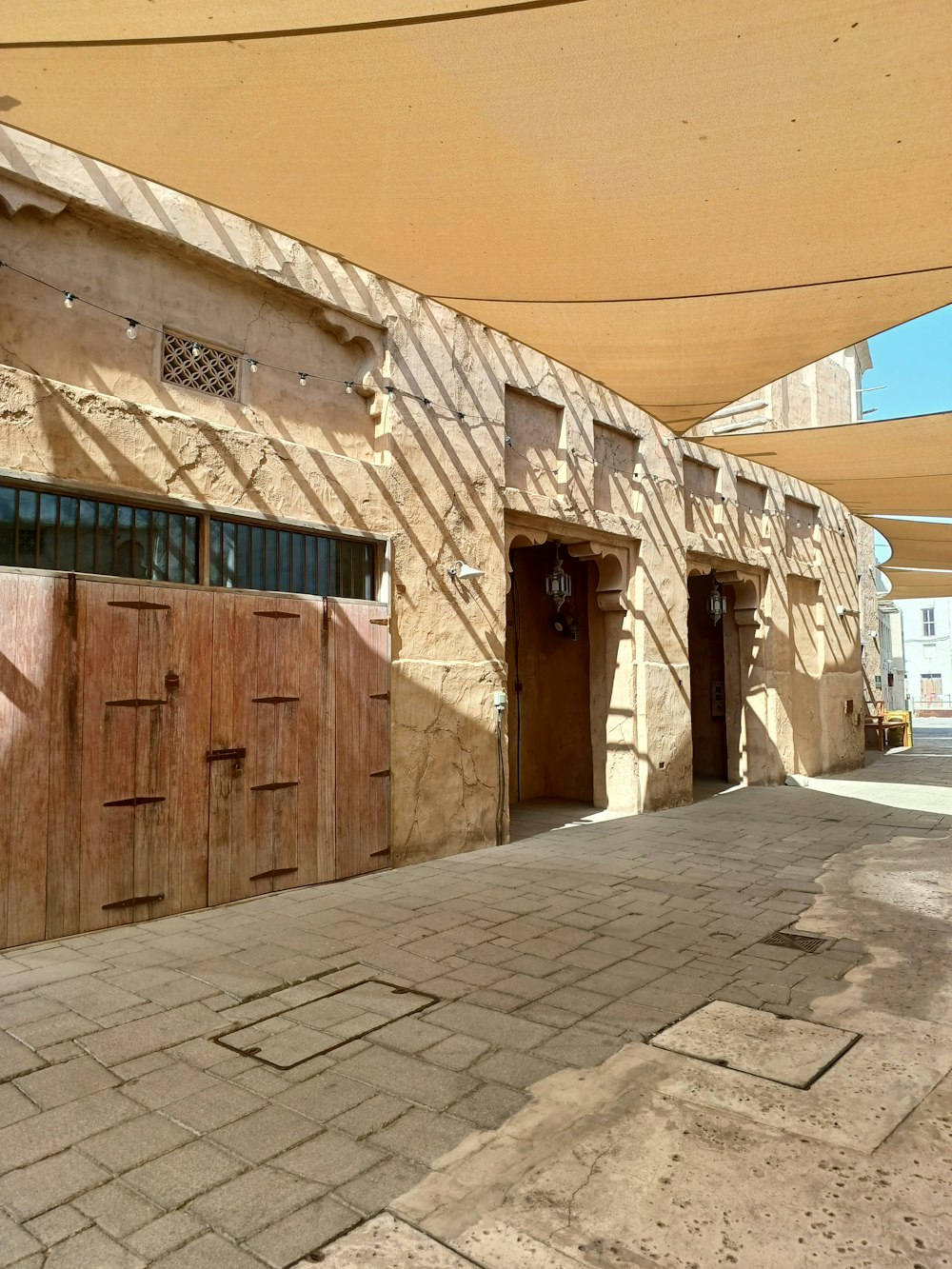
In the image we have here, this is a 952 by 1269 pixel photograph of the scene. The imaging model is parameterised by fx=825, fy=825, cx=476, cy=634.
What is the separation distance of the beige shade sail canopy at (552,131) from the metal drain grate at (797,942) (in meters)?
3.64

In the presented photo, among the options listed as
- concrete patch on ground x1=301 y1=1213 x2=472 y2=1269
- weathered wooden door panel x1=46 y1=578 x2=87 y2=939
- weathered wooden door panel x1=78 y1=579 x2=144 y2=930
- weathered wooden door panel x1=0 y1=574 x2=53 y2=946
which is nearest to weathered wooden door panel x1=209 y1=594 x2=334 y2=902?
weathered wooden door panel x1=78 y1=579 x2=144 y2=930

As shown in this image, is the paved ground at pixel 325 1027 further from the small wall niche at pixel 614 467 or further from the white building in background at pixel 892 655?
the white building in background at pixel 892 655

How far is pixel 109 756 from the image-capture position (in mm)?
4891

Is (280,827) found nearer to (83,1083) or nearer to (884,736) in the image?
(83,1083)

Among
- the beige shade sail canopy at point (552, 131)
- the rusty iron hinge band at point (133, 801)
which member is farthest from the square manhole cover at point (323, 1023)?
the beige shade sail canopy at point (552, 131)

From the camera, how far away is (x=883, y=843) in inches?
298

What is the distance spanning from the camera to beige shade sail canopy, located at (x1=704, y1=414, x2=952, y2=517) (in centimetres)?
773

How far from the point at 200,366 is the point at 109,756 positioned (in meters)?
2.66

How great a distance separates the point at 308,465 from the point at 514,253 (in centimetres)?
238

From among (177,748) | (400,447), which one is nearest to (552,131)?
(400,447)

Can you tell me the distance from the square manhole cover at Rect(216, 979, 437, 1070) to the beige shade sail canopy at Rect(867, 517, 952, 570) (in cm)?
949

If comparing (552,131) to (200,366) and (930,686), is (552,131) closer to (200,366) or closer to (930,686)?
(200,366)

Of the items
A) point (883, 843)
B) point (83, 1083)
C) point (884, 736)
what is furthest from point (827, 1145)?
point (884, 736)

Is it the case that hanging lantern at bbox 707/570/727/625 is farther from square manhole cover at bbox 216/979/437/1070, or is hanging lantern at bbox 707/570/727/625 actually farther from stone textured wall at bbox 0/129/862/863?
square manhole cover at bbox 216/979/437/1070
